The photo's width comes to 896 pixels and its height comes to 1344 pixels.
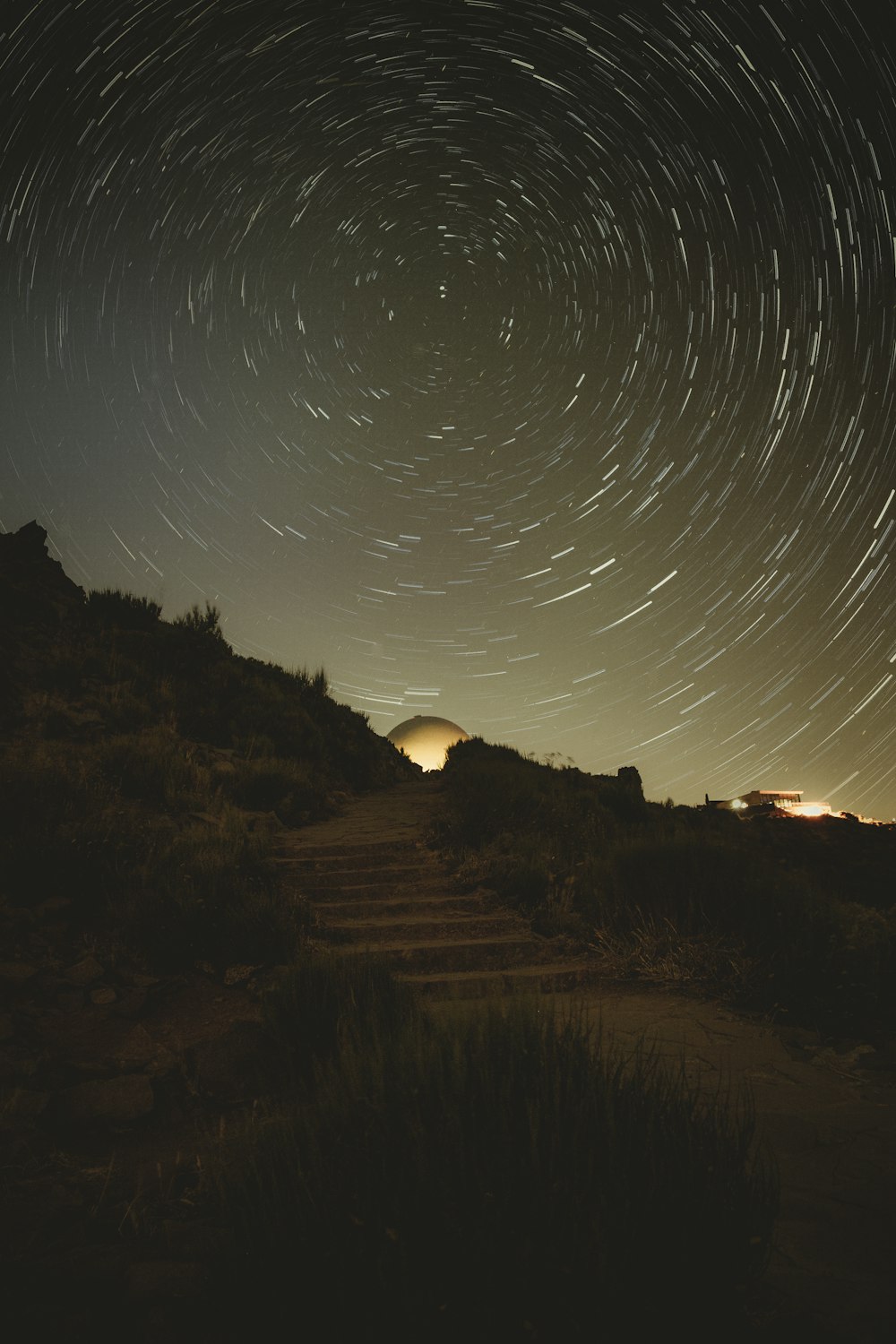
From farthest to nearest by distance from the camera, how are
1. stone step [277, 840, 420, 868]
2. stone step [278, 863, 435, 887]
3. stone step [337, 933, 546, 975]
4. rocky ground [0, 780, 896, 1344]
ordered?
stone step [277, 840, 420, 868]
stone step [278, 863, 435, 887]
stone step [337, 933, 546, 975]
rocky ground [0, 780, 896, 1344]

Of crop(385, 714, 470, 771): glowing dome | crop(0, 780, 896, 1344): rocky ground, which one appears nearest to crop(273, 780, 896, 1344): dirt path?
crop(0, 780, 896, 1344): rocky ground

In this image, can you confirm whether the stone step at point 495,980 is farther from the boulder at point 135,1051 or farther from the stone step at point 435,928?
the boulder at point 135,1051

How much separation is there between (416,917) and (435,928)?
0.50m

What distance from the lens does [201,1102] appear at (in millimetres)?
3875

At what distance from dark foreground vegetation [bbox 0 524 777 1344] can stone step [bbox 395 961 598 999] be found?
0.73m

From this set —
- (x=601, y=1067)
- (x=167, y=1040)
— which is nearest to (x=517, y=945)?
(x=167, y=1040)

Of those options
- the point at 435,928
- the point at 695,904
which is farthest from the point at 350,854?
the point at 695,904

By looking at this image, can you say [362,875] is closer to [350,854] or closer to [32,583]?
[350,854]

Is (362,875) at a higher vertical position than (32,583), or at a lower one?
lower

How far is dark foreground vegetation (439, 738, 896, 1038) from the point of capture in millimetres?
4973

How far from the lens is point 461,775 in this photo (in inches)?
604

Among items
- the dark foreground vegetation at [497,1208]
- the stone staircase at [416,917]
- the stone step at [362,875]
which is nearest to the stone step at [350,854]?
the stone staircase at [416,917]

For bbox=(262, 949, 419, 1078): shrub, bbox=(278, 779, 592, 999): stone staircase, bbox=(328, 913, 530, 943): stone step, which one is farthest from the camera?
bbox=(328, 913, 530, 943): stone step

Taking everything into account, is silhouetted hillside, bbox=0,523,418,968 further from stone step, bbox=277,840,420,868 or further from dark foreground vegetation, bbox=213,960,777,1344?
dark foreground vegetation, bbox=213,960,777,1344
